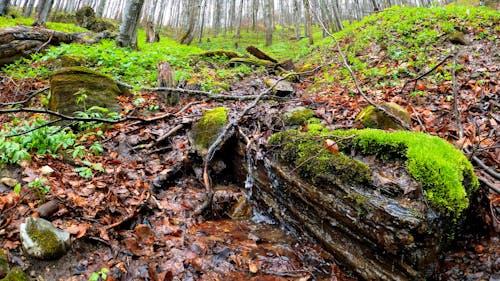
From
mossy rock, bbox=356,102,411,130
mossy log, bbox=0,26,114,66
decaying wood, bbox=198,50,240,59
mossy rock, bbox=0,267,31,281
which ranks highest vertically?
decaying wood, bbox=198,50,240,59

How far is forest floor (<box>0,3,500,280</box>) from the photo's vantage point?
272 cm

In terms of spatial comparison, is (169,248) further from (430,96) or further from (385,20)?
(385,20)

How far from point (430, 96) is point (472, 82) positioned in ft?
2.97

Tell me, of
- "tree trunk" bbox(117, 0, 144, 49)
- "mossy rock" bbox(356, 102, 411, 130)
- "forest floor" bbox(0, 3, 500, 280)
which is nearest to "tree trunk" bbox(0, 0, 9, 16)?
"tree trunk" bbox(117, 0, 144, 49)

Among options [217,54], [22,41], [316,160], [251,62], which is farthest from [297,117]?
[22,41]

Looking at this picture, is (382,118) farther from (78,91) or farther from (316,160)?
(78,91)

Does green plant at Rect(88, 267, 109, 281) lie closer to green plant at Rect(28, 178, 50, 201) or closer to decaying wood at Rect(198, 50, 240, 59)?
green plant at Rect(28, 178, 50, 201)

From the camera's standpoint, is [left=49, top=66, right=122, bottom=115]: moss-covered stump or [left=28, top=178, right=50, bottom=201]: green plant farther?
[left=49, top=66, right=122, bottom=115]: moss-covered stump

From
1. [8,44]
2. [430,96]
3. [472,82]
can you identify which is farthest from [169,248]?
[8,44]

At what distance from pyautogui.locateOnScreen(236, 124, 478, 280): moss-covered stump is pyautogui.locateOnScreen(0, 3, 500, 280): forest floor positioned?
338 millimetres

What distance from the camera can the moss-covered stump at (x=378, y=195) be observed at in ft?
7.91

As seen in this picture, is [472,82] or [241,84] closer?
[472,82]

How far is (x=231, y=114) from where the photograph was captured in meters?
5.52

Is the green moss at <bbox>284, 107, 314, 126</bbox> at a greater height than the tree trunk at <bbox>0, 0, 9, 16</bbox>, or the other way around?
the tree trunk at <bbox>0, 0, 9, 16</bbox>
